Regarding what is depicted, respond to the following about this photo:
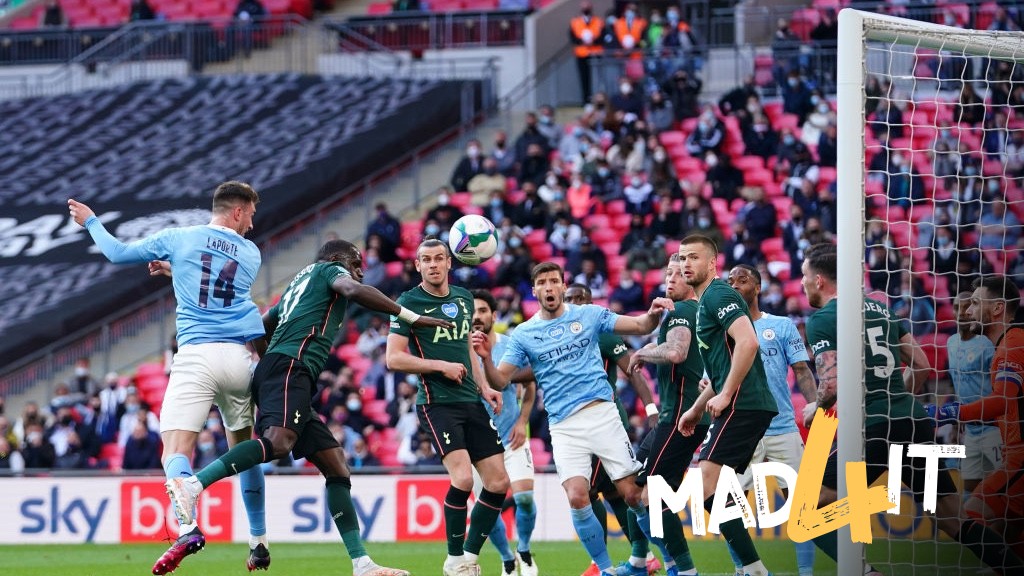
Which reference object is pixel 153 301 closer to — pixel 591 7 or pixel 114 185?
pixel 114 185

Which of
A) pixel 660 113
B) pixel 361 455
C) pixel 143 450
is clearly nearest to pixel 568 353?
pixel 361 455

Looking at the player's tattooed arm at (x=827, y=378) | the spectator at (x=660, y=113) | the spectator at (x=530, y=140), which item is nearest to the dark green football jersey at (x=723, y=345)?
the player's tattooed arm at (x=827, y=378)

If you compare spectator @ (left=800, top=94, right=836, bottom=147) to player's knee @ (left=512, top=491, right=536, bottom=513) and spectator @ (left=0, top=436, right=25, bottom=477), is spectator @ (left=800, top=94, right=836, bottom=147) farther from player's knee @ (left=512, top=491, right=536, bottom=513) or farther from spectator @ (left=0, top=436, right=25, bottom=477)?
spectator @ (left=0, top=436, right=25, bottom=477)

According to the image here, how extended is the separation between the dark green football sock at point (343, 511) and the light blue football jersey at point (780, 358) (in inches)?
126

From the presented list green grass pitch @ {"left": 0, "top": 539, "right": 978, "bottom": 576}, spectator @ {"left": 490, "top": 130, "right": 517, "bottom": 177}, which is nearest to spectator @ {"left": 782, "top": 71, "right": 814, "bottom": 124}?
spectator @ {"left": 490, "top": 130, "right": 517, "bottom": 177}

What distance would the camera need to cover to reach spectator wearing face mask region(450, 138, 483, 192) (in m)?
25.1

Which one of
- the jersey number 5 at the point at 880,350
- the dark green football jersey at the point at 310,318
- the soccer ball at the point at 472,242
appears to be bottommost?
the jersey number 5 at the point at 880,350

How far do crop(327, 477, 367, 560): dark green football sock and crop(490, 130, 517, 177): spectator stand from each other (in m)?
14.8

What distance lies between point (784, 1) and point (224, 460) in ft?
68.4

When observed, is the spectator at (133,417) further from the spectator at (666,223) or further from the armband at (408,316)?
the armband at (408,316)

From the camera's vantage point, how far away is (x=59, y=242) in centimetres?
2589

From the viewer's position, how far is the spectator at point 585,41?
87.6 ft

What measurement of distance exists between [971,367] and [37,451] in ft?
44.6

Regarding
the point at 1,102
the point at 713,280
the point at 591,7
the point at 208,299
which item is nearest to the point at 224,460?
the point at 208,299
